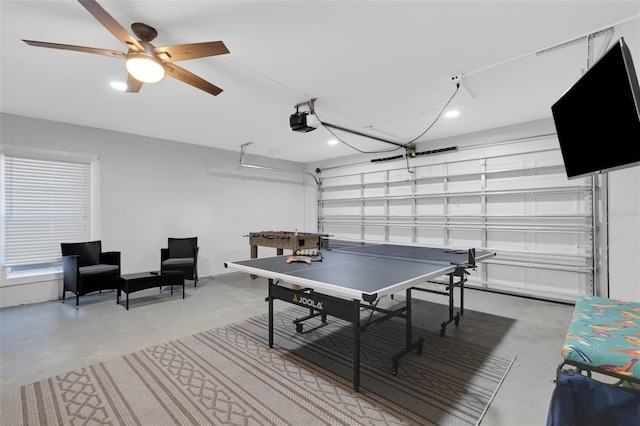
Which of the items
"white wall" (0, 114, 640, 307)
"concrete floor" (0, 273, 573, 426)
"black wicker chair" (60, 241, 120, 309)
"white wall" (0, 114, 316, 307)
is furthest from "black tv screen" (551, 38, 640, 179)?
"white wall" (0, 114, 316, 307)

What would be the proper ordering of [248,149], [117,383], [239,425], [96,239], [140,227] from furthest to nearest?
[248,149] < [140,227] < [96,239] < [117,383] < [239,425]

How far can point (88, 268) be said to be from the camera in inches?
170

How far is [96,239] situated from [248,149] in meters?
3.36

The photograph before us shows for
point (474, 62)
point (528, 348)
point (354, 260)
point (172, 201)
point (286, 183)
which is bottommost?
point (528, 348)

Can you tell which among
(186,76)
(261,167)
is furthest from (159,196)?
(186,76)

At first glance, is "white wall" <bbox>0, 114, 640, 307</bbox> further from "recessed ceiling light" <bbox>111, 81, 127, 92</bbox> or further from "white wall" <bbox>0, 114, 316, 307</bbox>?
"recessed ceiling light" <bbox>111, 81, 127, 92</bbox>

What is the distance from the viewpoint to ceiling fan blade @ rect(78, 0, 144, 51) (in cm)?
165

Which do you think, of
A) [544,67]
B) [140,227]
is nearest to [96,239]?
[140,227]

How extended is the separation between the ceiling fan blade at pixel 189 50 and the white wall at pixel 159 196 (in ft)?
12.3

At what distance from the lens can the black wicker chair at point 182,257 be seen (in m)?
5.04

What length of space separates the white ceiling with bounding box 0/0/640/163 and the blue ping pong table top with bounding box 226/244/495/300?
195 centimetres

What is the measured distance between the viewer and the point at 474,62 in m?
2.82

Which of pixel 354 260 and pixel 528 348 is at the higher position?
pixel 354 260

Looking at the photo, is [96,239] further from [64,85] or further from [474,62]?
[474,62]
